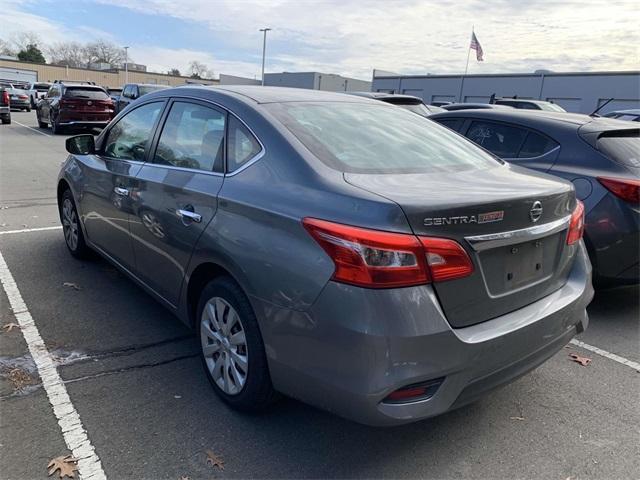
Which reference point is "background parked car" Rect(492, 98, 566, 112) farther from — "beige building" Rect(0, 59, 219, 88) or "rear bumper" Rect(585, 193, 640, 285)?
"beige building" Rect(0, 59, 219, 88)

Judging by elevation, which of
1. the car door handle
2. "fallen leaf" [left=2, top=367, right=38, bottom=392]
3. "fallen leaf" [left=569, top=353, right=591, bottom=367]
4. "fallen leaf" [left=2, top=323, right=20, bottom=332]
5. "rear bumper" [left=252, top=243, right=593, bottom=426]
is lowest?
"fallen leaf" [left=2, top=323, right=20, bottom=332]

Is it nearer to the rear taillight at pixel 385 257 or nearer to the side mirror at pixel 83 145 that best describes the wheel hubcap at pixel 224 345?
the rear taillight at pixel 385 257

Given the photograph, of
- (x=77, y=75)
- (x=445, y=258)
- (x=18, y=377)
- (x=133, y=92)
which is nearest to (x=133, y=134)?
(x=18, y=377)

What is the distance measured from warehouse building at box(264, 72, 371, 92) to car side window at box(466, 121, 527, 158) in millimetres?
50679

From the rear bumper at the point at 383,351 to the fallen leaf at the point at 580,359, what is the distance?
A: 1.38 meters

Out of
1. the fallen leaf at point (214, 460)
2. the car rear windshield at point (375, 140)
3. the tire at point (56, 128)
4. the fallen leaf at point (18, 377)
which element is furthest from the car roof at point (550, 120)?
the tire at point (56, 128)

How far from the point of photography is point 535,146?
15.4 feet

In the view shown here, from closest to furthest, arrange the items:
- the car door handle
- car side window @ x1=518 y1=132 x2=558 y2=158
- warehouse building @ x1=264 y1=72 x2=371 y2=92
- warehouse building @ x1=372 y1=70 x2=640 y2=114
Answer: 1. the car door handle
2. car side window @ x1=518 y1=132 x2=558 y2=158
3. warehouse building @ x1=372 y1=70 x2=640 y2=114
4. warehouse building @ x1=264 y1=72 x2=371 y2=92

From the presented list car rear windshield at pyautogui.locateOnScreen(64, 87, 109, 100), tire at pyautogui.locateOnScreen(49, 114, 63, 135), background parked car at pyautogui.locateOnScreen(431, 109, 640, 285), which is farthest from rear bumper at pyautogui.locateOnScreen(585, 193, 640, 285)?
tire at pyautogui.locateOnScreen(49, 114, 63, 135)

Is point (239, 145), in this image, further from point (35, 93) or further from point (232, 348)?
point (35, 93)

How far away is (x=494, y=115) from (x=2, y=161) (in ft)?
35.0

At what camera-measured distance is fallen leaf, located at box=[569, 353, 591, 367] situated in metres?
3.52

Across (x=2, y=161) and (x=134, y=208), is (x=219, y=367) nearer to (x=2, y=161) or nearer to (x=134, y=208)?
(x=134, y=208)

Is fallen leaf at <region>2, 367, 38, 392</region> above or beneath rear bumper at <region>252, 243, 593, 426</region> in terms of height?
beneath
